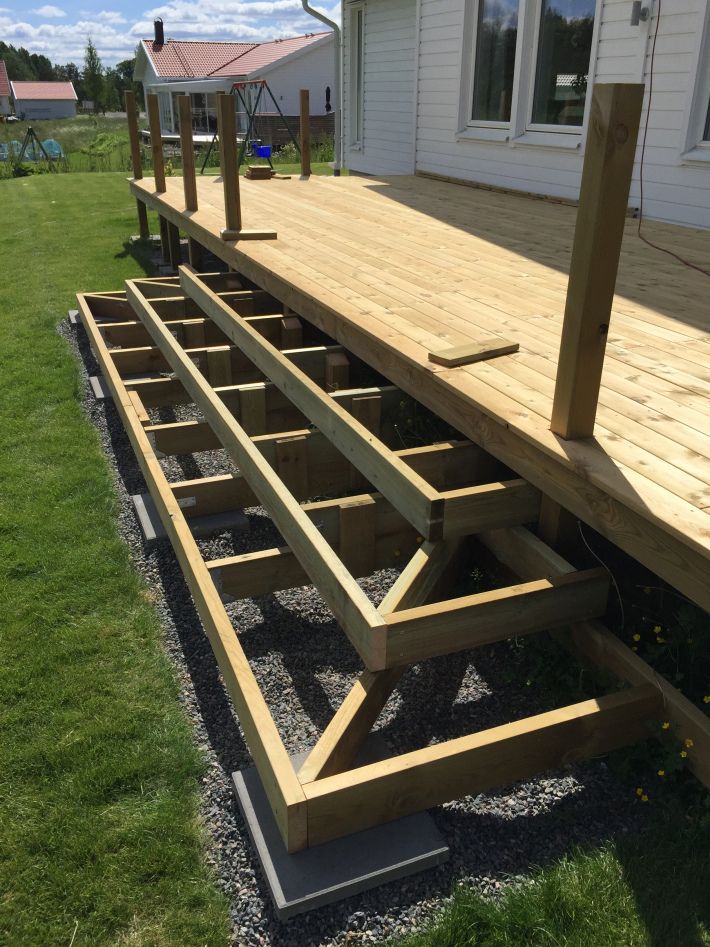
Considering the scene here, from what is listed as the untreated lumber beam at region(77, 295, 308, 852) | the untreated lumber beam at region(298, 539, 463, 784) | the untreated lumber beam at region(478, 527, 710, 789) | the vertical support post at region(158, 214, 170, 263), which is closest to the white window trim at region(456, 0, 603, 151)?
the vertical support post at region(158, 214, 170, 263)

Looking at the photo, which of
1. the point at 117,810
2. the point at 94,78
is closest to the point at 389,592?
the point at 117,810

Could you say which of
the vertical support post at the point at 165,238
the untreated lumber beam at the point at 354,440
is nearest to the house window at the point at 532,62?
the vertical support post at the point at 165,238

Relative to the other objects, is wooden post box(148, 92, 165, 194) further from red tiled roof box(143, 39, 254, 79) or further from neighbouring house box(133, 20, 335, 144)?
red tiled roof box(143, 39, 254, 79)

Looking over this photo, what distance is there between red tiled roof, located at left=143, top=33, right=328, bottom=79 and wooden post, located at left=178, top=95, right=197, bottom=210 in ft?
111

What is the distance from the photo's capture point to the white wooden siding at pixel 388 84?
1105 centimetres

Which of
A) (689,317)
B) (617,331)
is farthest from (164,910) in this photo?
(689,317)

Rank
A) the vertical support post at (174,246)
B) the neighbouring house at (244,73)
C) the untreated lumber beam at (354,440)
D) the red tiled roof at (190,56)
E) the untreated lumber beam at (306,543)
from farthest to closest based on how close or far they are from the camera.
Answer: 1. the red tiled roof at (190,56)
2. the neighbouring house at (244,73)
3. the vertical support post at (174,246)
4. the untreated lumber beam at (354,440)
5. the untreated lumber beam at (306,543)

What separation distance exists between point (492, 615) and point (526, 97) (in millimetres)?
7280

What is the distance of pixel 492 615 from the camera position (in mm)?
2570

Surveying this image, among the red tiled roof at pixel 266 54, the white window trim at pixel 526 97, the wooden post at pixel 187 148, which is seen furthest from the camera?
the red tiled roof at pixel 266 54

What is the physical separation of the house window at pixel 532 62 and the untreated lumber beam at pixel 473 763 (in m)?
6.56

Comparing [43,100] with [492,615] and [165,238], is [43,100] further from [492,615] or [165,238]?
[492,615]

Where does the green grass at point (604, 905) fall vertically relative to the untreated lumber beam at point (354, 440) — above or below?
below

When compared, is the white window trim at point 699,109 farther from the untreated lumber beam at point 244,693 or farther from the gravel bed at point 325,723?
the untreated lumber beam at point 244,693
